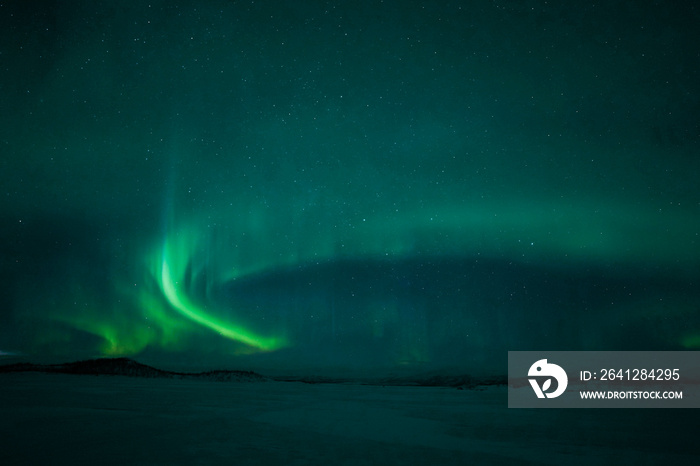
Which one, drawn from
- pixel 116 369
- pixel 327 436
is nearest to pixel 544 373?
pixel 327 436

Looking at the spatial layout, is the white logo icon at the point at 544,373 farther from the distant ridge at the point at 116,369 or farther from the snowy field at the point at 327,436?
the distant ridge at the point at 116,369

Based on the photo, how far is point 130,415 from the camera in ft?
54.4

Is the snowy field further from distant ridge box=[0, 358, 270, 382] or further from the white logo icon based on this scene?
distant ridge box=[0, 358, 270, 382]

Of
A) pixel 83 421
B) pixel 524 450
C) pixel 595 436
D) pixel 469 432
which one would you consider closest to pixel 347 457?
pixel 524 450

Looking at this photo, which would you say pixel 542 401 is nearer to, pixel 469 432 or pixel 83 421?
pixel 469 432

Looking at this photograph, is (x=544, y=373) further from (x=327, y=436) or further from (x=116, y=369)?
(x=116, y=369)

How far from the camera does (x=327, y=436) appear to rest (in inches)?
492

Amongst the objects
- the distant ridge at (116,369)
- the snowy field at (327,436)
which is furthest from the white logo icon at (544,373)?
the distant ridge at (116,369)

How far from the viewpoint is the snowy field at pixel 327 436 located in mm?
9789

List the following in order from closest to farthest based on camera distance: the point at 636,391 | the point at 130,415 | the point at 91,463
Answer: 1. the point at 91,463
2. the point at 130,415
3. the point at 636,391

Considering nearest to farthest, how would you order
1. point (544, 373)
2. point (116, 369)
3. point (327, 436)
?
point (327, 436) < point (544, 373) < point (116, 369)

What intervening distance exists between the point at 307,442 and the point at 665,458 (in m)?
8.36

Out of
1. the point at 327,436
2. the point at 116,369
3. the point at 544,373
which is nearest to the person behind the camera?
the point at 327,436

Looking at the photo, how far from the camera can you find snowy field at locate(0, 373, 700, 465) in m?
9.79
